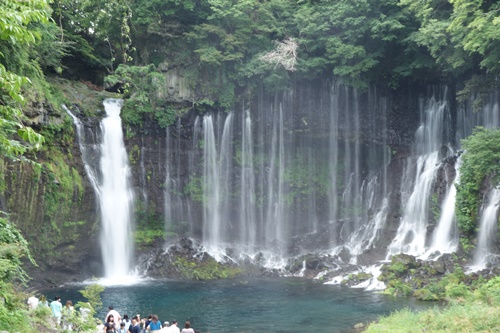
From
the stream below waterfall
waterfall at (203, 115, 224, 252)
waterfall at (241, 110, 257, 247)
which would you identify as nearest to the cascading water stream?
the stream below waterfall

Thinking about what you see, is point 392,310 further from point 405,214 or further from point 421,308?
point 405,214

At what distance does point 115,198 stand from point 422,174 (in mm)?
17786

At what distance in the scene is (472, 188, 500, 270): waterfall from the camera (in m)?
26.0

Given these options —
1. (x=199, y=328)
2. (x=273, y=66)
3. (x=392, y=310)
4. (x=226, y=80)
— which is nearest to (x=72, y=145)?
(x=226, y=80)

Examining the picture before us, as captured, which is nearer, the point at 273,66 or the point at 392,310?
the point at 392,310

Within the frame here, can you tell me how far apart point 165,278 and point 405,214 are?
14192 mm

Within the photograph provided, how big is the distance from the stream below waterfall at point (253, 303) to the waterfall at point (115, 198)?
2.99 m

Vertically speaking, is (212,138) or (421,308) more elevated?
(212,138)

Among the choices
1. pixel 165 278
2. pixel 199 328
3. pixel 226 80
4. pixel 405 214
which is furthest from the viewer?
pixel 226 80

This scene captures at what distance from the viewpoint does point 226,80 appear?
35031 millimetres

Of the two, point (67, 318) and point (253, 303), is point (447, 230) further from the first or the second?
point (67, 318)

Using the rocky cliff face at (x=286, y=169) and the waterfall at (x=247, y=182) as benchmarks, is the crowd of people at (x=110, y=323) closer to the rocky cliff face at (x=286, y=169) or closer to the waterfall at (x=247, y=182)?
the rocky cliff face at (x=286, y=169)

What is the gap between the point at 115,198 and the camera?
3177 cm

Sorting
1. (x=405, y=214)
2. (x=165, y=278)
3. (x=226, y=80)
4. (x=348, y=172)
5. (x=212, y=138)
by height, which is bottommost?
(x=165, y=278)
